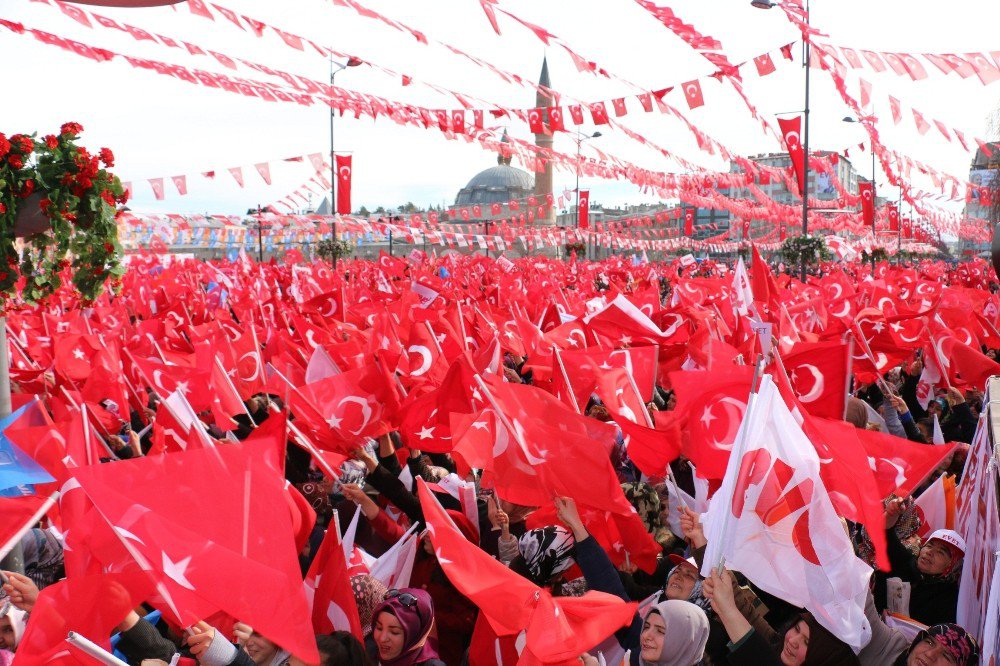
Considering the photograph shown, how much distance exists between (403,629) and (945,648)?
194cm

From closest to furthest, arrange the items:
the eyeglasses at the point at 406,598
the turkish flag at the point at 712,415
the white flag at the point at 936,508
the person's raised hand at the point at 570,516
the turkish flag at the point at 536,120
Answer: the eyeglasses at the point at 406,598, the person's raised hand at the point at 570,516, the turkish flag at the point at 712,415, the white flag at the point at 936,508, the turkish flag at the point at 536,120

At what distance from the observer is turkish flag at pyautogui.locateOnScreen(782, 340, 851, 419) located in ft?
20.4

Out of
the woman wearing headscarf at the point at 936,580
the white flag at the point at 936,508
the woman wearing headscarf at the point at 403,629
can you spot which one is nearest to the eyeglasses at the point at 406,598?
the woman wearing headscarf at the point at 403,629

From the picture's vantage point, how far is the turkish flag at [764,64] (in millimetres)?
13211

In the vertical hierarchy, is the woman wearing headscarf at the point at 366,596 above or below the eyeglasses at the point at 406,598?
below

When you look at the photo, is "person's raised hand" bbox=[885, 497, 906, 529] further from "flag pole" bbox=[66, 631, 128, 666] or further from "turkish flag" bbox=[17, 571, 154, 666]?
"flag pole" bbox=[66, 631, 128, 666]

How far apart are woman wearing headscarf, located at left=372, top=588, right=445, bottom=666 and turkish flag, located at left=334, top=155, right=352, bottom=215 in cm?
2221

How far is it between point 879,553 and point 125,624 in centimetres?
303

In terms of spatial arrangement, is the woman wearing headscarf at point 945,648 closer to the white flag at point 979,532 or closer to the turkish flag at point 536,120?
the white flag at point 979,532

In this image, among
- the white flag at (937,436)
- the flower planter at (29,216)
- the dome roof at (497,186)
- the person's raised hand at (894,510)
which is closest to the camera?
the flower planter at (29,216)

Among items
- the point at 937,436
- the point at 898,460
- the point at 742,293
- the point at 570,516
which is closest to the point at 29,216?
the point at 570,516

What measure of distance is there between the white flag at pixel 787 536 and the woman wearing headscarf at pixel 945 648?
0.76ft

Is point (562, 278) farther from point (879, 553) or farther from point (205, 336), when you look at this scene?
point (879, 553)

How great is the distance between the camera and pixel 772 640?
154 inches
